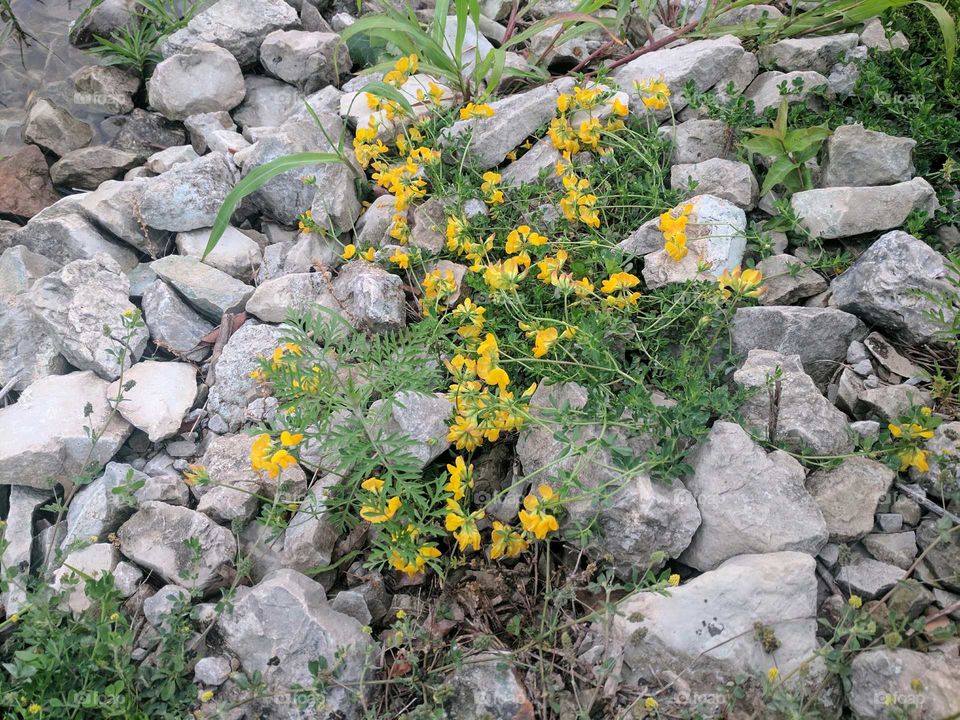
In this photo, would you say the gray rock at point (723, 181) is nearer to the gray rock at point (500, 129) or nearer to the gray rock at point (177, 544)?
the gray rock at point (500, 129)

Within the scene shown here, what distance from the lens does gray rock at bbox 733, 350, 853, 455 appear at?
8.28ft

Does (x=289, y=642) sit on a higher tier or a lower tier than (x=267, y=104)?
lower

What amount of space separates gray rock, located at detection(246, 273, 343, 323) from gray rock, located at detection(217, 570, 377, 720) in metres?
1.18

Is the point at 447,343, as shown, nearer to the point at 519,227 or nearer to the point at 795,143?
the point at 519,227

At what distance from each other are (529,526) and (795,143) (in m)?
2.05

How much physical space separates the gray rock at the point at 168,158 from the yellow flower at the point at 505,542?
2651mm

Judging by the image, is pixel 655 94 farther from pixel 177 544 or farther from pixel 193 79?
pixel 177 544

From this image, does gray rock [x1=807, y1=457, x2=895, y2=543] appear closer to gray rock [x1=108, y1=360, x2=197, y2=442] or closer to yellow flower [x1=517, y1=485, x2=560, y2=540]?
yellow flower [x1=517, y1=485, x2=560, y2=540]

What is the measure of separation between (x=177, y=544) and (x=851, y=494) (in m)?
2.19

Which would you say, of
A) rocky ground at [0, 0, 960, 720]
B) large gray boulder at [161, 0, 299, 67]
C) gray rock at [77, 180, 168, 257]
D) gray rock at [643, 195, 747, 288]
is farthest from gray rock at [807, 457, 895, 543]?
large gray boulder at [161, 0, 299, 67]

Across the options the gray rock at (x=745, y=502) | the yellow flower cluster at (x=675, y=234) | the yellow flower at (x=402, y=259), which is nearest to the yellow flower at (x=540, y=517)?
the gray rock at (x=745, y=502)

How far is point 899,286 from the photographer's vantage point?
9.04 ft

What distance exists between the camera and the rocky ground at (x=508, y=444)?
221 centimetres

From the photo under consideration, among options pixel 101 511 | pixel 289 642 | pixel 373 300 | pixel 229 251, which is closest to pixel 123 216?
pixel 229 251
